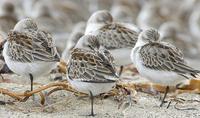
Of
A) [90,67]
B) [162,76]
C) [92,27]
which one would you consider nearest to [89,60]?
[90,67]

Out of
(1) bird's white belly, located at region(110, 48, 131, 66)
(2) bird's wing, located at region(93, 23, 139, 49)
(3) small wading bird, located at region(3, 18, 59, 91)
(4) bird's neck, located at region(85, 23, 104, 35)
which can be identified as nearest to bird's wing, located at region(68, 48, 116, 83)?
(3) small wading bird, located at region(3, 18, 59, 91)

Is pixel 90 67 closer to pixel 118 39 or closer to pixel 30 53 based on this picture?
pixel 30 53

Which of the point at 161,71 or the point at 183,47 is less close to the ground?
the point at 183,47

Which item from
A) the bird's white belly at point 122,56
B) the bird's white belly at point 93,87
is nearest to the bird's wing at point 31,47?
the bird's white belly at point 93,87

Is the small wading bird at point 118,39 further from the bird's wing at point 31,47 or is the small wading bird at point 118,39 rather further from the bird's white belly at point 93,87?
the bird's white belly at point 93,87

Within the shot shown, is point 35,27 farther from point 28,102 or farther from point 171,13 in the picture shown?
point 171,13

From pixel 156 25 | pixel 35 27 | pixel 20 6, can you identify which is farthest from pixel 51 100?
pixel 20 6
